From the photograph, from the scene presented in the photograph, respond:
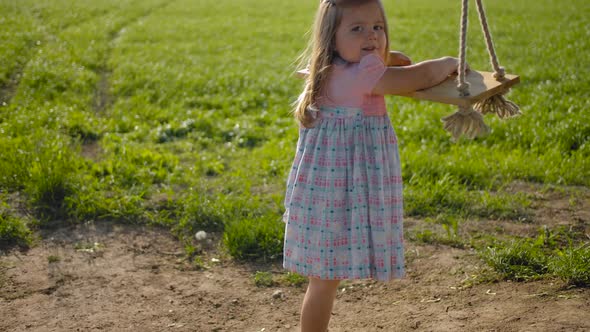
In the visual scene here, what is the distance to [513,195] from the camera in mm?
5051

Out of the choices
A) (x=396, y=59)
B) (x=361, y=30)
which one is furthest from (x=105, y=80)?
(x=361, y=30)

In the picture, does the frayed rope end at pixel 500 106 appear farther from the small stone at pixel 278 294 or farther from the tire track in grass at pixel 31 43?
the tire track in grass at pixel 31 43

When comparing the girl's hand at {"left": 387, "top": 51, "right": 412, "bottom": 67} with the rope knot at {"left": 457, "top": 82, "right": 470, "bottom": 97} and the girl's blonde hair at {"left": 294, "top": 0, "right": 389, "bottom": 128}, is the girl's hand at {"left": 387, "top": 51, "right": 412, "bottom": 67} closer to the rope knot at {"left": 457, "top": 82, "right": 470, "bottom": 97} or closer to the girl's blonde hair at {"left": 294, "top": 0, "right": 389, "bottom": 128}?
the girl's blonde hair at {"left": 294, "top": 0, "right": 389, "bottom": 128}

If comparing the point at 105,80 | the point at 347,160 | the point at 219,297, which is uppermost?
the point at 347,160

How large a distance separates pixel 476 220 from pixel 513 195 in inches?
21.5

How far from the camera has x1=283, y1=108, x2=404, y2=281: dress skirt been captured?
2758 mm

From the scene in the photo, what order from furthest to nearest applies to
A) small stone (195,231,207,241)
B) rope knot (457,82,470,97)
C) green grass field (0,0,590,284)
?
green grass field (0,0,590,284) < small stone (195,231,207,241) < rope knot (457,82,470,97)

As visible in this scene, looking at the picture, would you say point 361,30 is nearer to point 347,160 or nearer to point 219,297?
point 347,160

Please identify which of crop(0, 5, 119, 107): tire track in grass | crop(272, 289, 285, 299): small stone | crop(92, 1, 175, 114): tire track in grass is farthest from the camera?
crop(0, 5, 119, 107): tire track in grass

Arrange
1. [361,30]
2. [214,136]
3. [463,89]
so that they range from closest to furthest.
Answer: [463,89] → [361,30] → [214,136]

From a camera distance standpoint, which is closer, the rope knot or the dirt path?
the rope knot

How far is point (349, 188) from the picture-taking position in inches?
109

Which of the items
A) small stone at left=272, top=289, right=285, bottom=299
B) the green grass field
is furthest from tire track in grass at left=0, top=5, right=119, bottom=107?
small stone at left=272, top=289, right=285, bottom=299

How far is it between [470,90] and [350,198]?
62 centimetres
